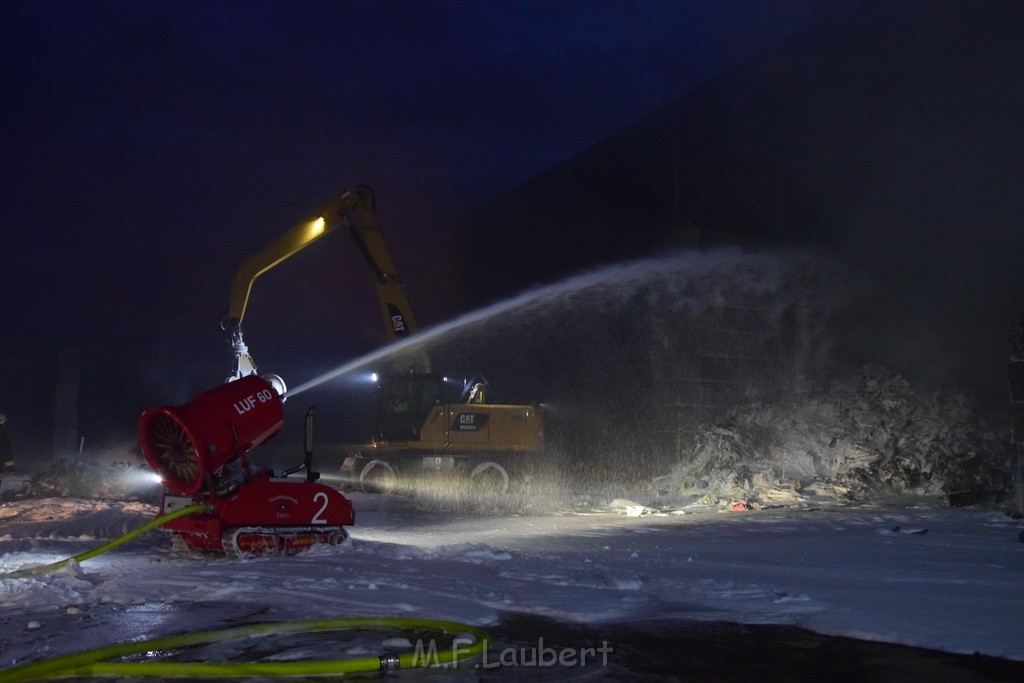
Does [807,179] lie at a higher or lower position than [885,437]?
higher

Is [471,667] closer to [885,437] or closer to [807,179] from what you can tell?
[885,437]

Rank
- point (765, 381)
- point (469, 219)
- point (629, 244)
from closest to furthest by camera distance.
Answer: point (765, 381), point (629, 244), point (469, 219)

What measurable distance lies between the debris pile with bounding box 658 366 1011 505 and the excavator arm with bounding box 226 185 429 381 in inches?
239

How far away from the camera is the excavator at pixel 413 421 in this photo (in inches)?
634

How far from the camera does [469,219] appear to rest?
32.3 m

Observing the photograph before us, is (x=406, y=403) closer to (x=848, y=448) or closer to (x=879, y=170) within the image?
(x=848, y=448)

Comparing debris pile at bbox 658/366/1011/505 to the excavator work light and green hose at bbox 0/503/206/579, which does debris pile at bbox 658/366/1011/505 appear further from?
green hose at bbox 0/503/206/579

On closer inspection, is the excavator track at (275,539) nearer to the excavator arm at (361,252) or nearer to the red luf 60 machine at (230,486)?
the red luf 60 machine at (230,486)

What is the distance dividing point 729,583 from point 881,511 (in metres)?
7.00

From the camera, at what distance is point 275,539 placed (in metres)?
8.42

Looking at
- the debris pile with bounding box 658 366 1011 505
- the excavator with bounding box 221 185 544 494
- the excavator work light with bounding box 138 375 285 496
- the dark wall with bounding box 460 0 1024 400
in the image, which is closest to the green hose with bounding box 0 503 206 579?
the excavator work light with bounding box 138 375 285 496

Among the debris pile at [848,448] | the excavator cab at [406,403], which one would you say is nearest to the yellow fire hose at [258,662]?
the debris pile at [848,448]

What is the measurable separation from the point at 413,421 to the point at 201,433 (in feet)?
27.0

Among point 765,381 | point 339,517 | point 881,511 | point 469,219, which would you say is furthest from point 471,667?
point 469,219
